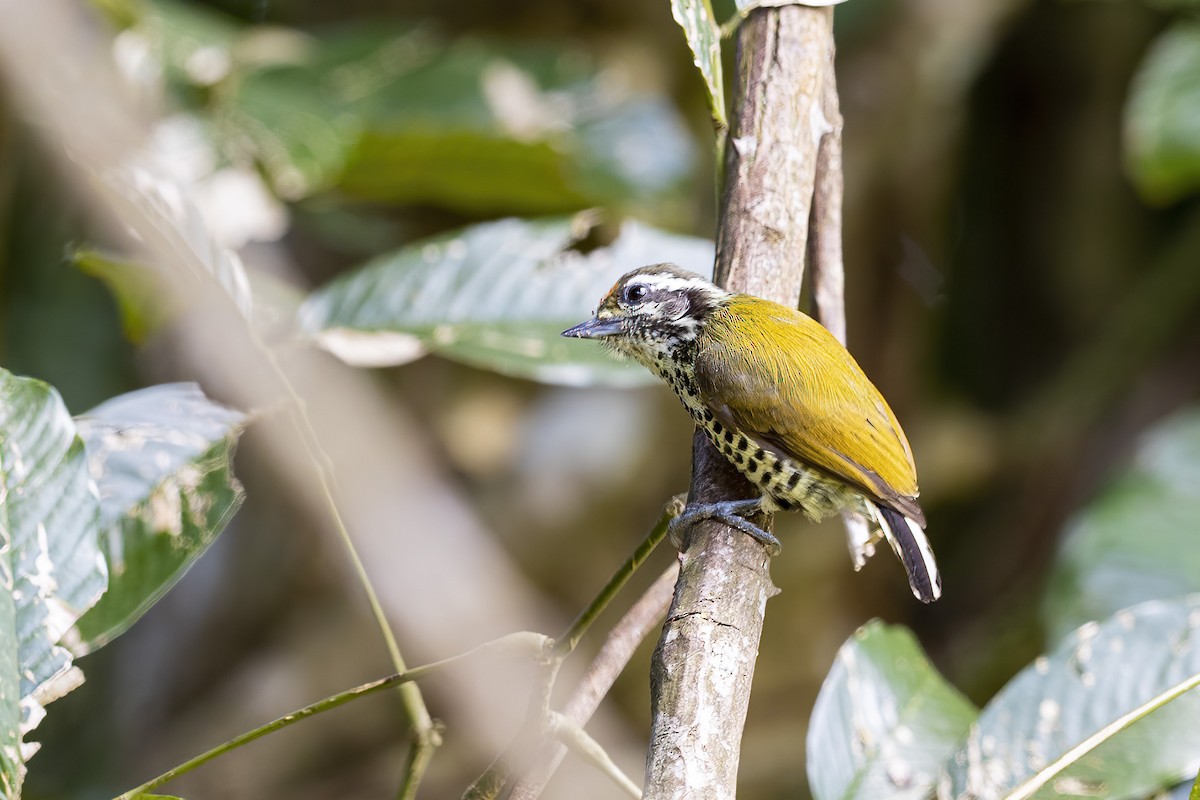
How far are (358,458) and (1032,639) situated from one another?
2314 mm

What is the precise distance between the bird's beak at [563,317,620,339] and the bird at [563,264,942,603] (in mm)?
238

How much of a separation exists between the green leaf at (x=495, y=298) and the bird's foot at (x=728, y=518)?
0.49 m

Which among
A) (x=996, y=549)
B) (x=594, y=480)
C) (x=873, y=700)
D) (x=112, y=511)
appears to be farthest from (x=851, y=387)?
(x=996, y=549)

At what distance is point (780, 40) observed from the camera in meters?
1.58

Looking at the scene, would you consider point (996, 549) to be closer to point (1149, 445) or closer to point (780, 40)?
point (1149, 445)

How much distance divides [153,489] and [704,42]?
0.96 m

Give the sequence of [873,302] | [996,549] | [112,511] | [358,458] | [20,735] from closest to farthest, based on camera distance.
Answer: [20,735], [112,511], [358,458], [873,302], [996,549]

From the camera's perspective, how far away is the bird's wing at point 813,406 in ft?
5.30

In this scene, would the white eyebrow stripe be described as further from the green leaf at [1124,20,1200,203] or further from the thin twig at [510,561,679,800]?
the green leaf at [1124,20,1200,203]

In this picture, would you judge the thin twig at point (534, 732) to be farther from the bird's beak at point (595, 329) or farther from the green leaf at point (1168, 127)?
the green leaf at point (1168, 127)

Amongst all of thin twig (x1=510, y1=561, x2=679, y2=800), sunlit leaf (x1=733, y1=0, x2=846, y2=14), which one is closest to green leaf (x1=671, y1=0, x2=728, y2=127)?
sunlit leaf (x1=733, y1=0, x2=846, y2=14)

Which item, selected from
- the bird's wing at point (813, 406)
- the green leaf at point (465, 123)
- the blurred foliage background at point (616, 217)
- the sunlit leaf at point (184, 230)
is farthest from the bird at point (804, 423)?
the green leaf at point (465, 123)

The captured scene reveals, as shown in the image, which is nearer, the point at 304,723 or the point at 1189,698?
the point at 1189,698

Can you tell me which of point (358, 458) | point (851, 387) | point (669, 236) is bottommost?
point (358, 458)
